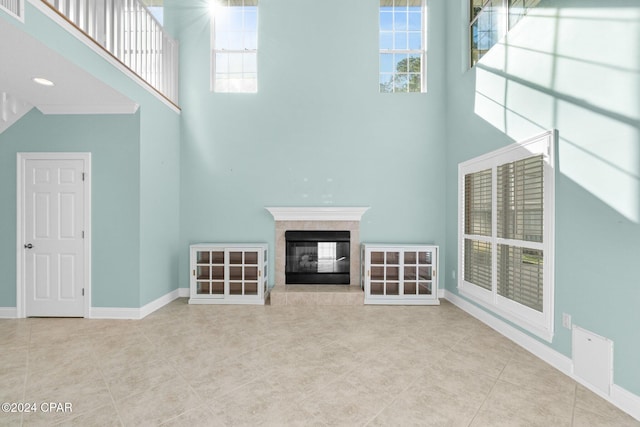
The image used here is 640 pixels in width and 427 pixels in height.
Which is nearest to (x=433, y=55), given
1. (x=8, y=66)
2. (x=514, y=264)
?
(x=514, y=264)

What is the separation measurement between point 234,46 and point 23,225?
A: 381 centimetres

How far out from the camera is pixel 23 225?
3.70 meters

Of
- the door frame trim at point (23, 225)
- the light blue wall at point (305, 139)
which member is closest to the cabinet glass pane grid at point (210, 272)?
the light blue wall at point (305, 139)

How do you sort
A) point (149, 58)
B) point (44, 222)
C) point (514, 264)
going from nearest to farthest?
point (514, 264), point (44, 222), point (149, 58)

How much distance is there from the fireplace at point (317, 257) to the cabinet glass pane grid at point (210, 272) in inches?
39.0

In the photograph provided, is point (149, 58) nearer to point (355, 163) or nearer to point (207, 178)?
point (207, 178)

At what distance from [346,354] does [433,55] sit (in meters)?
4.57

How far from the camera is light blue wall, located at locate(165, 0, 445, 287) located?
4773mm

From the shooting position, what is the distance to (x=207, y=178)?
478 cm

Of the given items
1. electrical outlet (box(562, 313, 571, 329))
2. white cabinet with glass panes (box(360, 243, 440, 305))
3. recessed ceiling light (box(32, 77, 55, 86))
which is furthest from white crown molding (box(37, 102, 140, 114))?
electrical outlet (box(562, 313, 571, 329))

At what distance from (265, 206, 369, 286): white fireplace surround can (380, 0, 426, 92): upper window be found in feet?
7.03

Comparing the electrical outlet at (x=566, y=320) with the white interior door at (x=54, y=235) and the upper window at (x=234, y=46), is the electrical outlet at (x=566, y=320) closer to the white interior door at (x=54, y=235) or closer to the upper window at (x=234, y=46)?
the upper window at (x=234, y=46)

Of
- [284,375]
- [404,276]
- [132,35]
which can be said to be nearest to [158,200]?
[132,35]

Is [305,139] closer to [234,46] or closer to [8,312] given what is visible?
[234,46]
